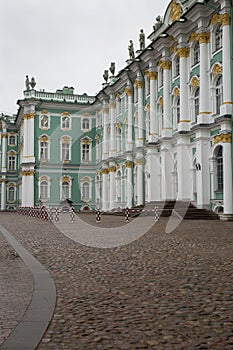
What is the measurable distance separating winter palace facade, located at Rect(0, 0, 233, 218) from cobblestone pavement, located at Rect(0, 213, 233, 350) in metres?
16.7

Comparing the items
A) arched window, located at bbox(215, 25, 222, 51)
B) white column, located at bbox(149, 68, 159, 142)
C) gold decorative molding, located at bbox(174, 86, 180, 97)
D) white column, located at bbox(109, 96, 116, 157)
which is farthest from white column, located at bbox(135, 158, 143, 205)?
arched window, located at bbox(215, 25, 222, 51)

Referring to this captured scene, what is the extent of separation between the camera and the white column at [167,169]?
32.6 metres

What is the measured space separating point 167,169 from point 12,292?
26911 mm

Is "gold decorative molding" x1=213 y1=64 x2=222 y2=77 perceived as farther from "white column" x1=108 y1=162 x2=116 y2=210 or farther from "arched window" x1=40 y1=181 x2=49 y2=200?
"arched window" x1=40 y1=181 x2=49 y2=200

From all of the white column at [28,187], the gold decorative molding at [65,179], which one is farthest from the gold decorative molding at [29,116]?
the gold decorative molding at [65,179]

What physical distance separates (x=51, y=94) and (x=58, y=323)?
4907 cm

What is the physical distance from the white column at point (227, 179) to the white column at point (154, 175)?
31.2ft

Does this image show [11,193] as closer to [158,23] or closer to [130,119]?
[130,119]

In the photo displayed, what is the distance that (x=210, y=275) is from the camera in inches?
308

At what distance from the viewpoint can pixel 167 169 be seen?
32.8 metres

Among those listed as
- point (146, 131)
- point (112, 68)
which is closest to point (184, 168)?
point (146, 131)

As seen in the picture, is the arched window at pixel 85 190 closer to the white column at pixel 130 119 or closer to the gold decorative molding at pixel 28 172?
the gold decorative molding at pixel 28 172

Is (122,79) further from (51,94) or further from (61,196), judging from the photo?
(61,196)

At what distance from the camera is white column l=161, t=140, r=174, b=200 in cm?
3262
